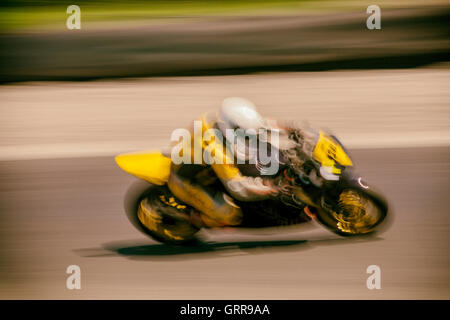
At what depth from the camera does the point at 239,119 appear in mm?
3379

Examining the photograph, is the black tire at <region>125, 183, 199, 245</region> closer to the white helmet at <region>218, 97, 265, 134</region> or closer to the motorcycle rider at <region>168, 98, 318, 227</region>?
the motorcycle rider at <region>168, 98, 318, 227</region>

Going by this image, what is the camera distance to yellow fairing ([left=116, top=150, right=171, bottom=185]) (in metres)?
3.72

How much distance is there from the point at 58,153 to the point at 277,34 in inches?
135

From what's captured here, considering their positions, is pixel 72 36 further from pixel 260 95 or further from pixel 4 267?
pixel 4 267

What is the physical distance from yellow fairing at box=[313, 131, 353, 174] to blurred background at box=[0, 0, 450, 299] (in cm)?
52

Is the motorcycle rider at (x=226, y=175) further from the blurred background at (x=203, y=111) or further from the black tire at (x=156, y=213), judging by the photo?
the blurred background at (x=203, y=111)

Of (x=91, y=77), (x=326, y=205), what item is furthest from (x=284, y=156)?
(x=91, y=77)

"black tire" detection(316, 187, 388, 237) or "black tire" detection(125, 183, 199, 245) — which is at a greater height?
"black tire" detection(125, 183, 199, 245)

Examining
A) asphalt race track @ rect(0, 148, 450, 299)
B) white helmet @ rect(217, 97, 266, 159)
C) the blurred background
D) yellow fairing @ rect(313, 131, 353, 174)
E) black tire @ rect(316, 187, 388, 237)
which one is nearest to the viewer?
white helmet @ rect(217, 97, 266, 159)

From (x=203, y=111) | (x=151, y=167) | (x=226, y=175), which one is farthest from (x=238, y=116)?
(x=203, y=111)

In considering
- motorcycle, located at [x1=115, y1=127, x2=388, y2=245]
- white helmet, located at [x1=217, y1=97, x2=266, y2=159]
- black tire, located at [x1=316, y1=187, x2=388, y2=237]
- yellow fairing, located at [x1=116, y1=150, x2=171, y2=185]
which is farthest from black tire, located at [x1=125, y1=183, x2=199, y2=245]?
black tire, located at [x1=316, y1=187, x2=388, y2=237]

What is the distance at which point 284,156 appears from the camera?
3.47 meters

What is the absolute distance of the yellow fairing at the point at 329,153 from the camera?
3.50 meters

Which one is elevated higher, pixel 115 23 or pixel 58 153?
pixel 115 23
